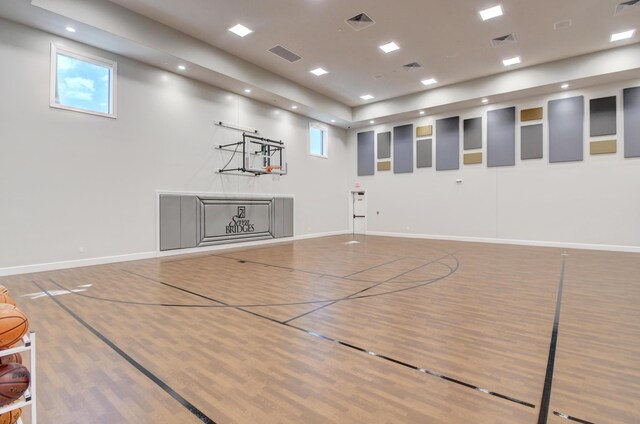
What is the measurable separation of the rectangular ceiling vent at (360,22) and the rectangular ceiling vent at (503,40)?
11.0ft

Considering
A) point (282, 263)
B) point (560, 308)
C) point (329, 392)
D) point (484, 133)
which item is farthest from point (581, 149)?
point (329, 392)

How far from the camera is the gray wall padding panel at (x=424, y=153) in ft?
41.1

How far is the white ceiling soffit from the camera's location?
20.3ft

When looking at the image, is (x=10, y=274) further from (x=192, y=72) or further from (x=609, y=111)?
(x=609, y=111)

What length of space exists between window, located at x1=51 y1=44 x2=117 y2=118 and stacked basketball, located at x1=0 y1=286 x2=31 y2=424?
23.0 feet

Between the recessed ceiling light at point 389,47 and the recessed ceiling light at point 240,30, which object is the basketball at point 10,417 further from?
the recessed ceiling light at point 389,47

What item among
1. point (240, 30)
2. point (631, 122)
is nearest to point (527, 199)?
point (631, 122)

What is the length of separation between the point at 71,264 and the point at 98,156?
2.40 meters

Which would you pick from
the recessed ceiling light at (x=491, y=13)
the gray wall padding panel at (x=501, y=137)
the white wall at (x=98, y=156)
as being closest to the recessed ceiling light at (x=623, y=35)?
the gray wall padding panel at (x=501, y=137)

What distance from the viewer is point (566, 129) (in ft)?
32.4

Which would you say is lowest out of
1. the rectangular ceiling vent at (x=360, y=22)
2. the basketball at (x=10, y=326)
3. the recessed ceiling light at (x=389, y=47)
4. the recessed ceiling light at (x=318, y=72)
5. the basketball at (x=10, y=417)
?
the basketball at (x=10, y=417)

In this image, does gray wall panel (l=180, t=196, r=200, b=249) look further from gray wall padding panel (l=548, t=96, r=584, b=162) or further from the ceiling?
gray wall padding panel (l=548, t=96, r=584, b=162)

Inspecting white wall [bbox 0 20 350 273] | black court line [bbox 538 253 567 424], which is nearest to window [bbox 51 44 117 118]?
white wall [bbox 0 20 350 273]

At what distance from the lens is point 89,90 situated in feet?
23.6
